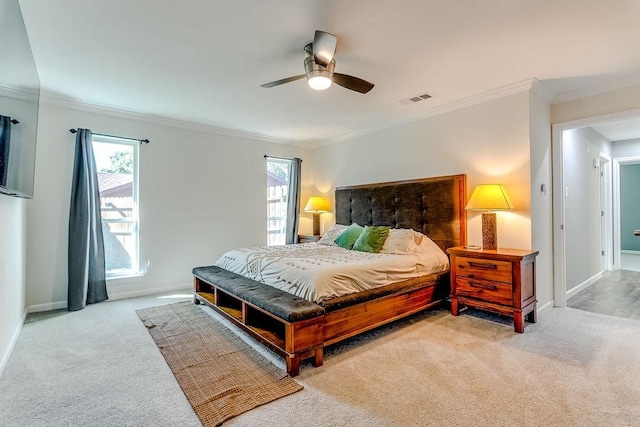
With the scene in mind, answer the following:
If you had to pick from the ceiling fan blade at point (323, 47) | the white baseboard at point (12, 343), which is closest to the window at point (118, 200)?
the white baseboard at point (12, 343)

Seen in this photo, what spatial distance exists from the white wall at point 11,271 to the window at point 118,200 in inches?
34.0

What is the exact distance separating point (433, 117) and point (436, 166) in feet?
2.15

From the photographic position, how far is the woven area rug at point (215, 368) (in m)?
1.91

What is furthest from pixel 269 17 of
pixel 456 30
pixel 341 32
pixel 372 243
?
pixel 372 243

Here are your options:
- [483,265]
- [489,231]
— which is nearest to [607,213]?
[489,231]

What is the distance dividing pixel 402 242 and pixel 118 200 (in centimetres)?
378

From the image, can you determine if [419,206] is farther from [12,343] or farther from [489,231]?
[12,343]

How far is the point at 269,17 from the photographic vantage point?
218 centimetres

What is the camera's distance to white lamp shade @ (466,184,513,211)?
3244 millimetres

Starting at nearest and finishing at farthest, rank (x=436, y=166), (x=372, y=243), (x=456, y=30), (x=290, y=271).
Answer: (x=456, y=30) < (x=290, y=271) < (x=372, y=243) < (x=436, y=166)

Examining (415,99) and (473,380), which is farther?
(415,99)

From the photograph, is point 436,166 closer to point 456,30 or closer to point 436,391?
point 456,30

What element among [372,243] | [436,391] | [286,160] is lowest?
[436,391]

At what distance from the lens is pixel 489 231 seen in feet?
11.2
